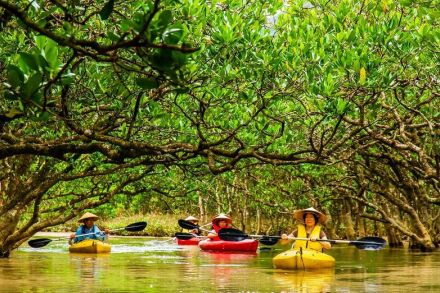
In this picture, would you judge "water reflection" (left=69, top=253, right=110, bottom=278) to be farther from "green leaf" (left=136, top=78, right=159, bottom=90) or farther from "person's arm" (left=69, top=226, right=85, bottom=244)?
"green leaf" (left=136, top=78, right=159, bottom=90)

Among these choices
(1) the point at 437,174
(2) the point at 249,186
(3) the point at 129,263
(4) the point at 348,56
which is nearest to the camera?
(4) the point at 348,56

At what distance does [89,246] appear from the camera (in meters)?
22.5

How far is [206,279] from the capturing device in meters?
14.1

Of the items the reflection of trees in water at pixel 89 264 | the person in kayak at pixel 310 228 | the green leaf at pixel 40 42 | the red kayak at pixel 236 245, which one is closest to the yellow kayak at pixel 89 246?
the reflection of trees in water at pixel 89 264

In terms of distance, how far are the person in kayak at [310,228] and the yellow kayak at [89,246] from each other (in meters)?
7.80

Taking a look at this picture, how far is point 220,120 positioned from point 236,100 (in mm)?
1829

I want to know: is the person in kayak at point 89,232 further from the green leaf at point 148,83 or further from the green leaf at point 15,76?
the green leaf at point 148,83

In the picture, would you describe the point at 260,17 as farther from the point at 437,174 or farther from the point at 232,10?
the point at 437,174

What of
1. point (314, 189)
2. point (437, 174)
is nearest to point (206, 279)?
point (437, 174)

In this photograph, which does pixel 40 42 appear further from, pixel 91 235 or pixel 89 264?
pixel 91 235

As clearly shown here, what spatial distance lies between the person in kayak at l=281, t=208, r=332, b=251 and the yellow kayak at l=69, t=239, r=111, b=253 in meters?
7.80

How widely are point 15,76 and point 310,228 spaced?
563 inches

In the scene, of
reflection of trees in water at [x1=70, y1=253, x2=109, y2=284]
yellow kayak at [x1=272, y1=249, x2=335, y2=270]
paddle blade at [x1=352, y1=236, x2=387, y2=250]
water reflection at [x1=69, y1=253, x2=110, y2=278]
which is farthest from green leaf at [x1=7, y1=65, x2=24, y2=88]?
paddle blade at [x1=352, y1=236, x2=387, y2=250]

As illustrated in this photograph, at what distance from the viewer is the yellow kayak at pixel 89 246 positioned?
73.8ft
